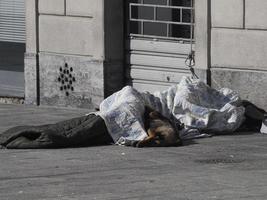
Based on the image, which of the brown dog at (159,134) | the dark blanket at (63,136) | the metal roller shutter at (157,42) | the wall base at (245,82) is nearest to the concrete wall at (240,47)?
the wall base at (245,82)

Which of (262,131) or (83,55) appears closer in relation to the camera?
(262,131)

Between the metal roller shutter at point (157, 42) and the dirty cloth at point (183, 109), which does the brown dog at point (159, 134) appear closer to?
the dirty cloth at point (183, 109)

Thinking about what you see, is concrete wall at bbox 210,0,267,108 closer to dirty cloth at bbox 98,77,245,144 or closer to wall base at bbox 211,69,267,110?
wall base at bbox 211,69,267,110

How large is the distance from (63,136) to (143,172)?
5.93 feet

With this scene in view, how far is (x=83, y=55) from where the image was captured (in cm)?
1461

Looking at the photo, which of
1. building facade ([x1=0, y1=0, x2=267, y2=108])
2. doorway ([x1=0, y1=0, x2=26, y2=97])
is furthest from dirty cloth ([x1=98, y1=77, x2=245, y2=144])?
doorway ([x1=0, y1=0, x2=26, y2=97])

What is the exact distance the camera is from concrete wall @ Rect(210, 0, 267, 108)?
41.4 feet

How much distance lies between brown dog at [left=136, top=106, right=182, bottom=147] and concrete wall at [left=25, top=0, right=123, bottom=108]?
113 inches

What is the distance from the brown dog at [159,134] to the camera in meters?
11.3

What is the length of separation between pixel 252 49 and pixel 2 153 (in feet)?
11.4

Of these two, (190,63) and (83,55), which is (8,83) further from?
(190,63)

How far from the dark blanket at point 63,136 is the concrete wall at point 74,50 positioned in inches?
112

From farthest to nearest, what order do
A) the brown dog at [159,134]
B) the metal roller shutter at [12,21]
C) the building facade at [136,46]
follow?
1. the metal roller shutter at [12,21]
2. the building facade at [136,46]
3. the brown dog at [159,134]

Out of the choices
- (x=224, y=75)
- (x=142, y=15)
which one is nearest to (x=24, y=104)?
(x=142, y=15)
